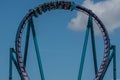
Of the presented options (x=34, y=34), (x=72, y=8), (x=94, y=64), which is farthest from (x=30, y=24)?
(x=94, y=64)

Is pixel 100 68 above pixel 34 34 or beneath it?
beneath

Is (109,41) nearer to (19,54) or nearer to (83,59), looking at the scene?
(83,59)

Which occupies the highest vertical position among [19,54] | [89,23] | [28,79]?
[89,23]

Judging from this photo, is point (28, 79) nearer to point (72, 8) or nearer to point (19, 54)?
point (19, 54)

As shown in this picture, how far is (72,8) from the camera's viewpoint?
103 feet

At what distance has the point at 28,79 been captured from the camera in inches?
1201

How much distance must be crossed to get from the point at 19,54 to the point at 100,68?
22.3ft

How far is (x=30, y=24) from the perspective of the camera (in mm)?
31672

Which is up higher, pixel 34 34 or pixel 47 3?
pixel 47 3

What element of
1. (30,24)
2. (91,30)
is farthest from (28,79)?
(91,30)

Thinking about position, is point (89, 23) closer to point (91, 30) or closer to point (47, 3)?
point (91, 30)

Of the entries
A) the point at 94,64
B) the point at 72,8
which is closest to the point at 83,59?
the point at 94,64

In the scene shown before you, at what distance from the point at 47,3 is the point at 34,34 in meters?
2.82

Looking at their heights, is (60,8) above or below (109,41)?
above
